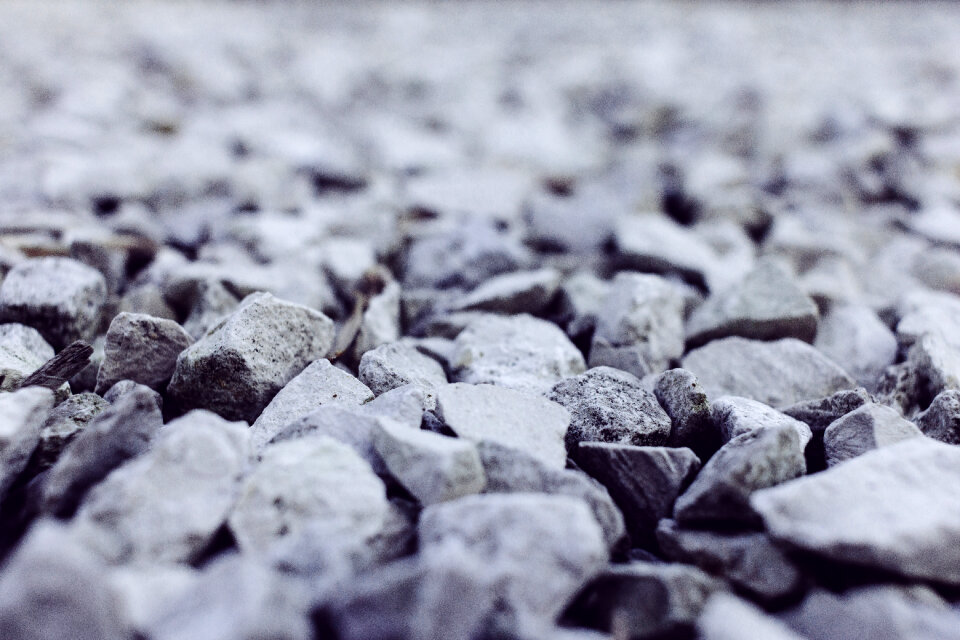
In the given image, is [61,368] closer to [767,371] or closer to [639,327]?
[639,327]

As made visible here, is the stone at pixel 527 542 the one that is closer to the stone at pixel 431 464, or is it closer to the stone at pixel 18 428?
→ the stone at pixel 431 464

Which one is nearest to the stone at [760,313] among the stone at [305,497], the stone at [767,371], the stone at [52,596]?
the stone at [767,371]

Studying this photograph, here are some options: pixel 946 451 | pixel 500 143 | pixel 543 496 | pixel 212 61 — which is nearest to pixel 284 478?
pixel 543 496

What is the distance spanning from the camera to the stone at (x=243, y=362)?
3.83 feet

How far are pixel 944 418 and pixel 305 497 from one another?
3.61 feet

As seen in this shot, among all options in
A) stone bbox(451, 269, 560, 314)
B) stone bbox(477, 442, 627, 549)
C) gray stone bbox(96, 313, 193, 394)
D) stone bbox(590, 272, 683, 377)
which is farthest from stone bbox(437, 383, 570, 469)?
gray stone bbox(96, 313, 193, 394)

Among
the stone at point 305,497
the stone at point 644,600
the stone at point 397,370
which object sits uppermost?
the stone at point 397,370

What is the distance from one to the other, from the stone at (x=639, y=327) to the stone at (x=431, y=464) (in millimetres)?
536

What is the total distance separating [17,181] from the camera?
6.78 ft

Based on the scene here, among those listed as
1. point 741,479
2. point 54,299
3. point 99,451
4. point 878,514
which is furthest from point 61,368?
point 878,514

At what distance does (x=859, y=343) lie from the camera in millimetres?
1479

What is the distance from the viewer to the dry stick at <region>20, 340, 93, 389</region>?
3.80ft

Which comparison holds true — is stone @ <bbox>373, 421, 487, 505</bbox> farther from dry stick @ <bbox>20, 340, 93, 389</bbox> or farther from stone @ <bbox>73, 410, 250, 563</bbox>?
dry stick @ <bbox>20, 340, 93, 389</bbox>

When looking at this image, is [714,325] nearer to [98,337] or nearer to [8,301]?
[98,337]
